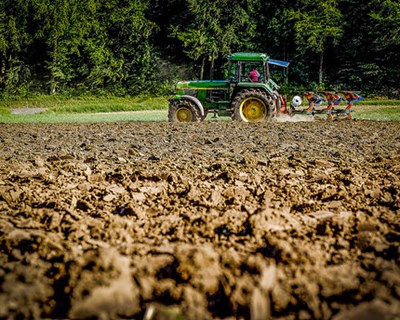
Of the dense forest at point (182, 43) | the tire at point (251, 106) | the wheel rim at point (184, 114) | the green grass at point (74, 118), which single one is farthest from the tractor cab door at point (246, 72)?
the dense forest at point (182, 43)

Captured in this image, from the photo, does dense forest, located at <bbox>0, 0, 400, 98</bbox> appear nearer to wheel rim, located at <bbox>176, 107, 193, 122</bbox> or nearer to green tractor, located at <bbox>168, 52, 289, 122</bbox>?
green tractor, located at <bbox>168, 52, 289, 122</bbox>

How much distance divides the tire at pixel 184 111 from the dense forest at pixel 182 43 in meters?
21.3

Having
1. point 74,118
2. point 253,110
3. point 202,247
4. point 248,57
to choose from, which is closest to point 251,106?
point 253,110

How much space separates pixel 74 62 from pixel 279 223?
36.8 m

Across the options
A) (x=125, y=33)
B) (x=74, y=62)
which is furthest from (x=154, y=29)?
(x=74, y=62)

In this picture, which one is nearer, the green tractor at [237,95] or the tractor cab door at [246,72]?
the green tractor at [237,95]

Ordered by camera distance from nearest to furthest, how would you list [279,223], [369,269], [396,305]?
1. [396,305]
2. [369,269]
3. [279,223]

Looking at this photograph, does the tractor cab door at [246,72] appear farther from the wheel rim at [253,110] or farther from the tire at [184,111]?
the tire at [184,111]

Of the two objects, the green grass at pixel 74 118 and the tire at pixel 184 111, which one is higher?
the tire at pixel 184 111

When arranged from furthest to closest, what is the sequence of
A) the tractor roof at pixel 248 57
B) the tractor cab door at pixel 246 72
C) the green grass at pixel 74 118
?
the green grass at pixel 74 118 < the tractor cab door at pixel 246 72 < the tractor roof at pixel 248 57

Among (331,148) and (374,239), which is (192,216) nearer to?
(374,239)

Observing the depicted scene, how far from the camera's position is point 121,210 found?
2912mm

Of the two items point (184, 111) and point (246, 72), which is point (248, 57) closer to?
point (246, 72)

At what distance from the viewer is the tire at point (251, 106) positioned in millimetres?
12906
